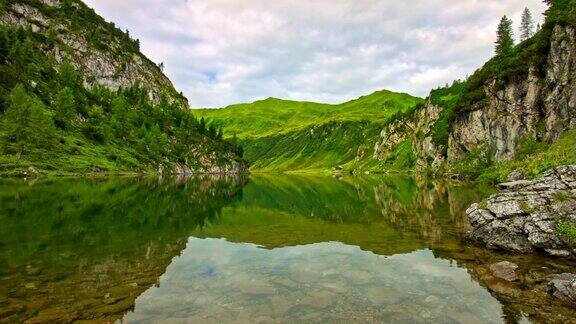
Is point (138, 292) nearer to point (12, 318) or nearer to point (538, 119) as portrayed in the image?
point (12, 318)

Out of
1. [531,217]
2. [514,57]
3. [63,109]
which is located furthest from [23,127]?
[514,57]

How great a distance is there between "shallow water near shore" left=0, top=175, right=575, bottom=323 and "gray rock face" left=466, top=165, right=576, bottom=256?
1325mm

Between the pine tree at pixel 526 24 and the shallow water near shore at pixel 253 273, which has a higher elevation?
the pine tree at pixel 526 24

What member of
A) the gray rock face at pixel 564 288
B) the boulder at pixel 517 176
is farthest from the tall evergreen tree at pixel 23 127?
the gray rock face at pixel 564 288

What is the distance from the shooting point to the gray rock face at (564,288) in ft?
57.9

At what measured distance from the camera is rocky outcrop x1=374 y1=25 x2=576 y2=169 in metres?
100

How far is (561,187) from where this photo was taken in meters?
30.8

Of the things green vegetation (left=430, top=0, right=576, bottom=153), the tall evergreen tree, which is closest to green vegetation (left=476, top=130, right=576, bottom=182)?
green vegetation (left=430, top=0, right=576, bottom=153)

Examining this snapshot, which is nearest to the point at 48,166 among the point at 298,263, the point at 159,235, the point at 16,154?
the point at 16,154

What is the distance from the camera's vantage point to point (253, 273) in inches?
896

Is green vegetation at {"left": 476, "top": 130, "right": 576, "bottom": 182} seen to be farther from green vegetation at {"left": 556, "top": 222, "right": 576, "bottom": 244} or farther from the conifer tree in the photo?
the conifer tree

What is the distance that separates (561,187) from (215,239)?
27422 mm

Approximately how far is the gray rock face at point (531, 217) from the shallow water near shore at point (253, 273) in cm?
132

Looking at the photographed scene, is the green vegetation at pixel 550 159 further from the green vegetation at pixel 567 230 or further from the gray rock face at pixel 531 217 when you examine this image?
the green vegetation at pixel 567 230
